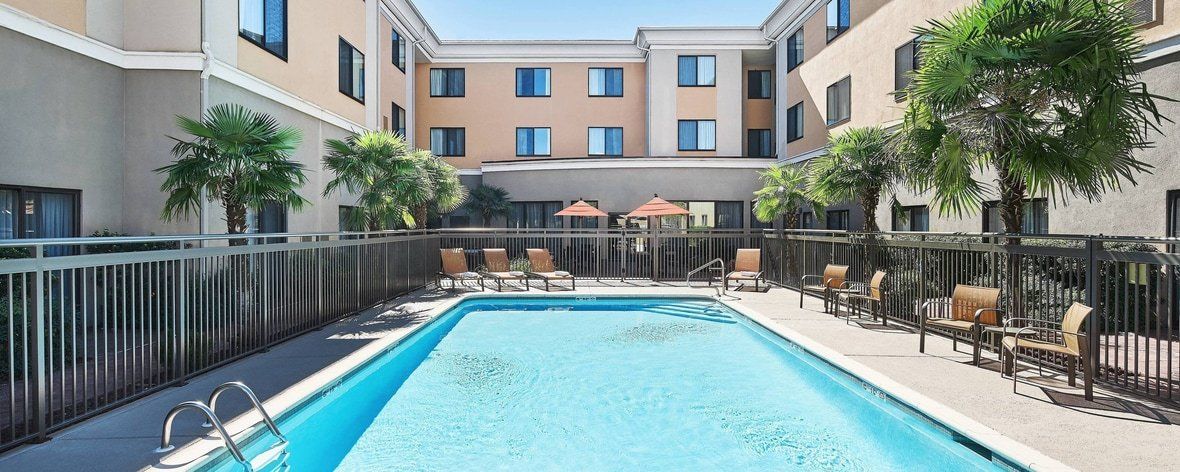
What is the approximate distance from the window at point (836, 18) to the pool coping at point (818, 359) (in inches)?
523

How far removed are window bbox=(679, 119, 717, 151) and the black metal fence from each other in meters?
12.5

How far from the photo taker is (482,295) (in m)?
13.8

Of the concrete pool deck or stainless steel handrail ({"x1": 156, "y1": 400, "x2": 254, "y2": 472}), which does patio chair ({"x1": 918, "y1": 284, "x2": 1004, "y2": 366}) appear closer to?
the concrete pool deck

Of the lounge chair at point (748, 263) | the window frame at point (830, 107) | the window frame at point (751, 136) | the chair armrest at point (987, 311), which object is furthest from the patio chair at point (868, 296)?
the window frame at point (751, 136)

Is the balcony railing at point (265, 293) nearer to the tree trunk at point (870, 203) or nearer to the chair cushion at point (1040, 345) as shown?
the chair cushion at point (1040, 345)

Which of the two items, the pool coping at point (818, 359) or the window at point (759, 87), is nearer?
the pool coping at point (818, 359)

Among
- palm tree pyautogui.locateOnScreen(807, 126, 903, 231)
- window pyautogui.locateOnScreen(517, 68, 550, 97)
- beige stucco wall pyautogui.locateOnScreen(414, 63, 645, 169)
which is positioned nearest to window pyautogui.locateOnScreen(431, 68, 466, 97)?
beige stucco wall pyautogui.locateOnScreen(414, 63, 645, 169)

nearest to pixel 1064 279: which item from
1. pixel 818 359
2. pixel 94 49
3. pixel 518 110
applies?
pixel 818 359

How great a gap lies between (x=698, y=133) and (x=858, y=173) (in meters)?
13.6

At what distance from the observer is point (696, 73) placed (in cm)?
2498

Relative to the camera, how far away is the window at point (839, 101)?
18547 millimetres

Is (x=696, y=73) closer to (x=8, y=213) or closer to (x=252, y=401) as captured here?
(x=8, y=213)

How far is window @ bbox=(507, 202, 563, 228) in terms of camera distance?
2275 cm

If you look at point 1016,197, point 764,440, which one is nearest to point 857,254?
point 1016,197
